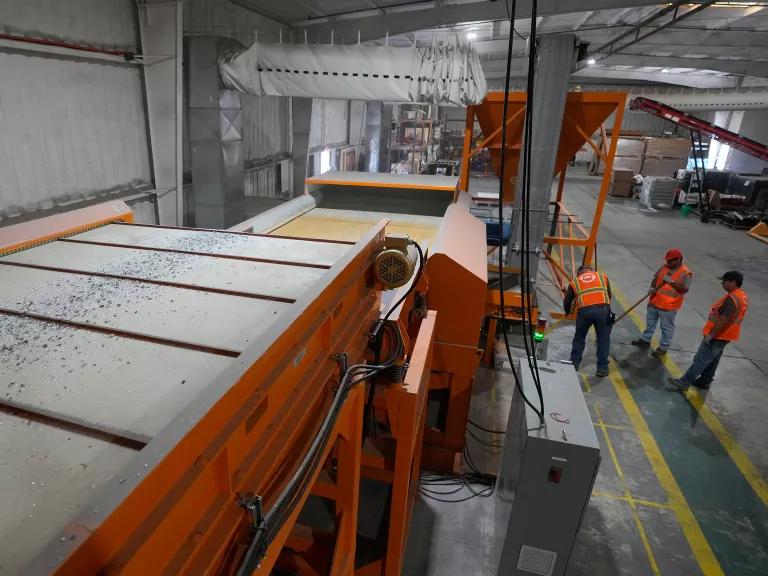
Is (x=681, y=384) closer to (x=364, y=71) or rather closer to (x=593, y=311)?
(x=593, y=311)

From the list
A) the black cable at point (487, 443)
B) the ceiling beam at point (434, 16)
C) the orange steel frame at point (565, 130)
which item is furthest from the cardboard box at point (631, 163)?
the black cable at point (487, 443)

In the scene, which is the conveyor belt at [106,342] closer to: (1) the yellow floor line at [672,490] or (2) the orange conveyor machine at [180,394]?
(2) the orange conveyor machine at [180,394]

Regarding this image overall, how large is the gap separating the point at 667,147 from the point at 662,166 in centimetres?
84

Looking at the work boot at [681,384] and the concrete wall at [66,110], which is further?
the work boot at [681,384]

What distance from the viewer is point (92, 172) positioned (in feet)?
19.5

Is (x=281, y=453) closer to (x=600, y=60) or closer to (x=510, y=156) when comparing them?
(x=510, y=156)

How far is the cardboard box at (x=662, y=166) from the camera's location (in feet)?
69.2

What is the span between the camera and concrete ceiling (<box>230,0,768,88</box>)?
8164 millimetres

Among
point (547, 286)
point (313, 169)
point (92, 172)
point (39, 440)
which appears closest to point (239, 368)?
point (39, 440)

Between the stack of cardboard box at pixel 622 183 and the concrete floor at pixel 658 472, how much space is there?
38.7ft

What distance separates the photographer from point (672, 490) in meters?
4.75

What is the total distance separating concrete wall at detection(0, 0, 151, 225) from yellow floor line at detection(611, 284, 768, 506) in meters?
8.26

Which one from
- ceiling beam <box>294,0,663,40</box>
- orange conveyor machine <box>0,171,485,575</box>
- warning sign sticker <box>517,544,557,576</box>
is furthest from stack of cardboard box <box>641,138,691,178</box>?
orange conveyor machine <box>0,171,485,575</box>

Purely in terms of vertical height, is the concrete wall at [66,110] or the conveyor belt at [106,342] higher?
the concrete wall at [66,110]
